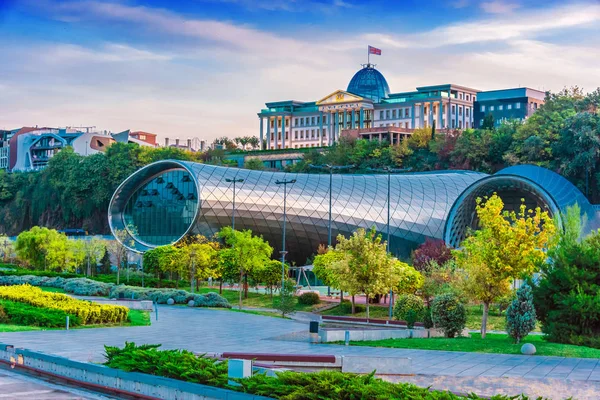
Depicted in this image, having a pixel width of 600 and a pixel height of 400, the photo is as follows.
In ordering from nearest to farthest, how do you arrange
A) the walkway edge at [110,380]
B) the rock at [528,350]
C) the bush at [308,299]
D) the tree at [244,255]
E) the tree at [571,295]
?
1. the walkway edge at [110,380]
2. the rock at [528,350]
3. the tree at [571,295]
4. the bush at [308,299]
5. the tree at [244,255]

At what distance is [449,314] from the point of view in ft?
104

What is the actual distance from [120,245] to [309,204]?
18.2m

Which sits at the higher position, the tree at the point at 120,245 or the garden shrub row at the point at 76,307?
the tree at the point at 120,245

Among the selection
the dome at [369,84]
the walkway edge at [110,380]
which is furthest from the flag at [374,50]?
the walkway edge at [110,380]

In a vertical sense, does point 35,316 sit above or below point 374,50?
below

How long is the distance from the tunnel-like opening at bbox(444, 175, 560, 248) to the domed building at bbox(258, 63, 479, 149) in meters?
65.1

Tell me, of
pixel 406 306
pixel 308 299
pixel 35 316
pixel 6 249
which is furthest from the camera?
pixel 6 249

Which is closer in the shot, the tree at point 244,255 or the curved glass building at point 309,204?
the tree at point 244,255

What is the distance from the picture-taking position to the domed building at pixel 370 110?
150 metres

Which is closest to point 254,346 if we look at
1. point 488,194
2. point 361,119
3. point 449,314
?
point 449,314

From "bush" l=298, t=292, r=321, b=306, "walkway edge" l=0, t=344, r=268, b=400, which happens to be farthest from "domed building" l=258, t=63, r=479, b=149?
"walkway edge" l=0, t=344, r=268, b=400

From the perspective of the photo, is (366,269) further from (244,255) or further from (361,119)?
(361,119)

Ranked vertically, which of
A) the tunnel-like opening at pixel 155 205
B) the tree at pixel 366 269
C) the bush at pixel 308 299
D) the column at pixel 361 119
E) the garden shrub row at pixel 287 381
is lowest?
the bush at pixel 308 299

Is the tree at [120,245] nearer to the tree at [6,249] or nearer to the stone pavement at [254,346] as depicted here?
the tree at [6,249]
